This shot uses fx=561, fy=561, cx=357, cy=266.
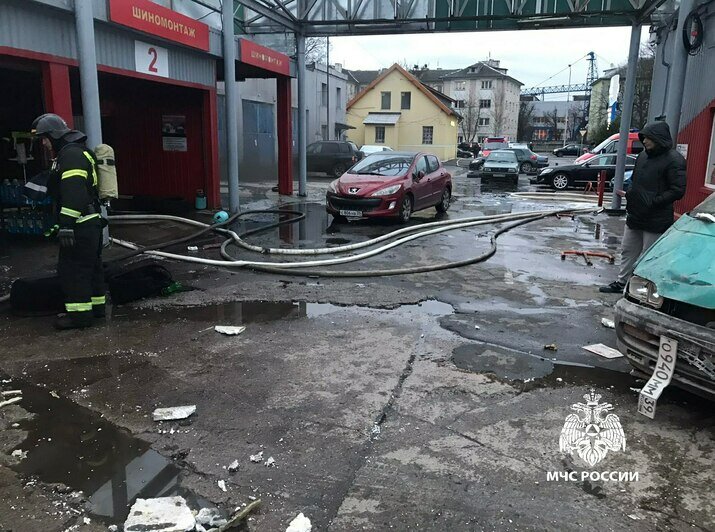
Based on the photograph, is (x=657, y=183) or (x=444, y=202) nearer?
(x=657, y=183)

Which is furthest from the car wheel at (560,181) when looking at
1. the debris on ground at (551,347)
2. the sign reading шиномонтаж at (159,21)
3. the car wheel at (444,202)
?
the debris on ground at (551,347)

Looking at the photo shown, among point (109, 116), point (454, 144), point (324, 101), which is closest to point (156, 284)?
point (109, 116)

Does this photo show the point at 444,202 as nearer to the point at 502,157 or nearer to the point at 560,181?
the point at 560,181

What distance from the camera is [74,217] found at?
5.48 meters

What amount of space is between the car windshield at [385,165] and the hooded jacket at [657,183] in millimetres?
6851

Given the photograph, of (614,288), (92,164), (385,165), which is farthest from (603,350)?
(385,165)

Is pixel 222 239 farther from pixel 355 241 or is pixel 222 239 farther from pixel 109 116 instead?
pixel 109 116

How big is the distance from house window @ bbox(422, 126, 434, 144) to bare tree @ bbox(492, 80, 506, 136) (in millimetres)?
31866

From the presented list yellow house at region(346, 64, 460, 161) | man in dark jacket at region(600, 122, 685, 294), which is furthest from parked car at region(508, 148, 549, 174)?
man in dark jacket at region(600, 122, 685, 294)

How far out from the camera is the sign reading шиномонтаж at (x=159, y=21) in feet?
30.0

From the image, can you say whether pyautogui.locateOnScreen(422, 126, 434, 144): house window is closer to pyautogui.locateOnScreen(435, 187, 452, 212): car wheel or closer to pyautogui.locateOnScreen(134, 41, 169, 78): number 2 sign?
pyautogui.locateOnScreen(435, 187, 452, 212): car wheel

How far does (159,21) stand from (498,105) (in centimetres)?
8154

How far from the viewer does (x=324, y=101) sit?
37469 mm

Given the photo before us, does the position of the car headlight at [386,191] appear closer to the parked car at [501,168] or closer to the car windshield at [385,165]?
the car windshield at [385,165]
